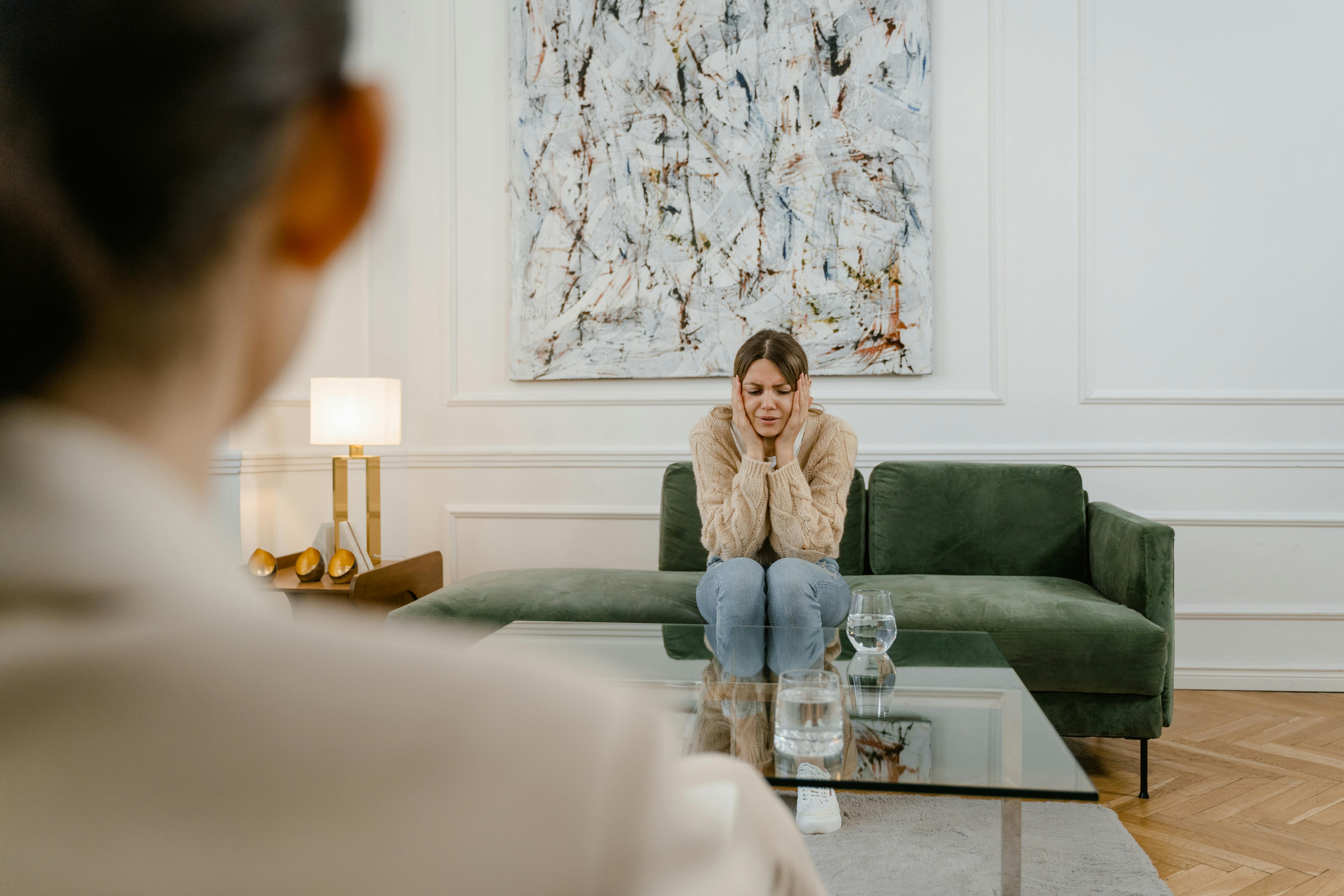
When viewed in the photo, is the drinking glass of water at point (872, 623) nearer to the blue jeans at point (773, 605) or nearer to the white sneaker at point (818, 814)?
the blue jeans at point (773, 605)

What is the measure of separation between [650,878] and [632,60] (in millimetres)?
3349

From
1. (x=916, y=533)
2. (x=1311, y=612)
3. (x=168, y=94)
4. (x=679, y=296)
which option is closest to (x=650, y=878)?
(x=168, y=94)

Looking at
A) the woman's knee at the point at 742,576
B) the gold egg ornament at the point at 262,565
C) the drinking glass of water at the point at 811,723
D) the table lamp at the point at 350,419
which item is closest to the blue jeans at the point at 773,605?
the woman's knee at the point at 742,576

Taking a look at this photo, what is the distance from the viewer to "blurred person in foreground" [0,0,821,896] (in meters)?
0.14

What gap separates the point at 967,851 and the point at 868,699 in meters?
0.49

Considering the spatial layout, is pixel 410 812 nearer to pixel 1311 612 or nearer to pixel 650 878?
pixel 650 878

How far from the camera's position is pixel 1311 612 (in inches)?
115

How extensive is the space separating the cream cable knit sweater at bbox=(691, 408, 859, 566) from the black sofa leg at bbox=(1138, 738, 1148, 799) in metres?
0.84

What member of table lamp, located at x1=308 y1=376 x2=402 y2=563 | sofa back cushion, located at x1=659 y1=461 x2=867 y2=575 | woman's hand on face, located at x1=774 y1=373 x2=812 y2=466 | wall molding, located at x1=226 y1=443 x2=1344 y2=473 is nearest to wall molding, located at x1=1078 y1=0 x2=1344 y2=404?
wall molding, located at x1=226 y1=443 x2=1344 y2=473

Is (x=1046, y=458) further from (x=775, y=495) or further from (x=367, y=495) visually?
(x=367, y=495)

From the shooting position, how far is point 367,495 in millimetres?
2988

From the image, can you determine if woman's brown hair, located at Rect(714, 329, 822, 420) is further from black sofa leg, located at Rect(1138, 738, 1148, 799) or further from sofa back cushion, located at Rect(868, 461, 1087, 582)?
black sofa leg, located at Rect(1138, 738, 1148, 799)

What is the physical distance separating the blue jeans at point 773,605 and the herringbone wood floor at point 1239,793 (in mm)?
760

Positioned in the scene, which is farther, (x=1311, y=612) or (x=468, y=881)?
(x=1311, y=612)
